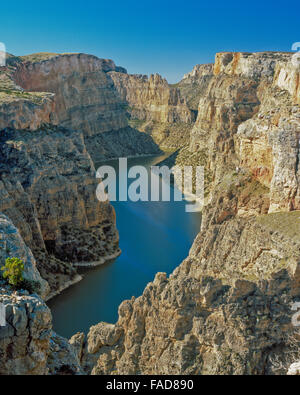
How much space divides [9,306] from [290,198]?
79.0 feet

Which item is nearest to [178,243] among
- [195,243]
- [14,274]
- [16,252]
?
[195,243]

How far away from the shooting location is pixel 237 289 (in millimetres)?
20406

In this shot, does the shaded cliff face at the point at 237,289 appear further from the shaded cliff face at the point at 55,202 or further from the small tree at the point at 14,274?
the shaded cliff face at the point at 55,202

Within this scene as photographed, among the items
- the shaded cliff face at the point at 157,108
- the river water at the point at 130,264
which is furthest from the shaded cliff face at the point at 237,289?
the shaded cliff face at the point at 157,108

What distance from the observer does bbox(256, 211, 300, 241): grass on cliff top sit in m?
27.8

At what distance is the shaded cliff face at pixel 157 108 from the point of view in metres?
129

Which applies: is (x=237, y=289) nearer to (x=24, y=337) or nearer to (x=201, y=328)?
(x=201, y=328)

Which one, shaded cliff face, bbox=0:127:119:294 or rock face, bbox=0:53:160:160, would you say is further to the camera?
rock face, bbox=0:53:160:160

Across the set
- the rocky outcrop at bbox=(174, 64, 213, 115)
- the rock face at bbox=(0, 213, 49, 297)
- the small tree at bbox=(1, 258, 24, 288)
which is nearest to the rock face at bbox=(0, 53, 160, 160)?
the rocky outcrop at bbox=(174, 64, 213, 115)

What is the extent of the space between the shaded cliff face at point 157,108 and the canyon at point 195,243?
41615mm

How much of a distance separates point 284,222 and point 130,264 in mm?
18133

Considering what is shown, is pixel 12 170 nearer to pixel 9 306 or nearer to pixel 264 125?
pixel 264 125

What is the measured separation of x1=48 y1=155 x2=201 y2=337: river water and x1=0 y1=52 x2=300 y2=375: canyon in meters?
1.98

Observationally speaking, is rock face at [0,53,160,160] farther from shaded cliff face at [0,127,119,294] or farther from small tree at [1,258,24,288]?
small tree at [1,258,24,288]
